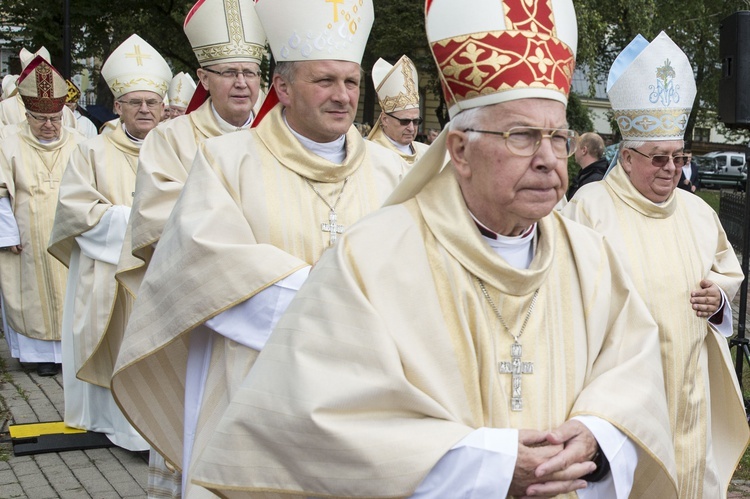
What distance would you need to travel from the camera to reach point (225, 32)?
19.2ft

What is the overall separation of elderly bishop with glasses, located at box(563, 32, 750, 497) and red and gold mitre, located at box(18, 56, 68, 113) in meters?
5.14

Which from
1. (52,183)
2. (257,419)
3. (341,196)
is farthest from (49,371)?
(257,419)

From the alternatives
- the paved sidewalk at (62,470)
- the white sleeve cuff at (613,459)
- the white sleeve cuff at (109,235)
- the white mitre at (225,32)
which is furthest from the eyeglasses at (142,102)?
the white sleeve cuff at (613,459)

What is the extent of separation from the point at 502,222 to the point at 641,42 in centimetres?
334

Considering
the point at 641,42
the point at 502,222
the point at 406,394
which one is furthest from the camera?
the point at 641,42

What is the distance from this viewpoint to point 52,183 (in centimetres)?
934

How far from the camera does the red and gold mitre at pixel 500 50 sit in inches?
111

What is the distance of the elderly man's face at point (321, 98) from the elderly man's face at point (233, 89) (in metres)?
1.32

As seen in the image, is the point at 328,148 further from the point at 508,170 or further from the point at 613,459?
the point at 613,459

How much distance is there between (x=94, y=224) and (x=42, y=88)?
105 inches

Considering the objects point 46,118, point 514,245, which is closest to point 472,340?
point 514,245

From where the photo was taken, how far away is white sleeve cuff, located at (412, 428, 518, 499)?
258 cm

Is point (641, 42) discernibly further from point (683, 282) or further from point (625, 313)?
point (625, 313)

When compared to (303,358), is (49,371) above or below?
below
